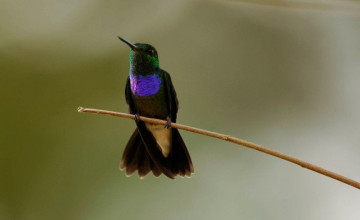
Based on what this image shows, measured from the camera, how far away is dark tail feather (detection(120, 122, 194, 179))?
185 centimetres

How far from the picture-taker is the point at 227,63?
3.74 meters

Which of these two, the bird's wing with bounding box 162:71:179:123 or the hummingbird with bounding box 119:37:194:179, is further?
the bird's wing with bounding box 162:71:179:123

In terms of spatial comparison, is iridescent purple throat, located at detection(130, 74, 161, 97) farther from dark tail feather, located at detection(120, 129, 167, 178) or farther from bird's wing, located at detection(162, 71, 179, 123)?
dark tail feather, located at detection(120, 129, 167, 178)

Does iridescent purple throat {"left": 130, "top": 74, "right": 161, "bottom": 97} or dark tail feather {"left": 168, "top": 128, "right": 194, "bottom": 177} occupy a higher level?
iridescent purple throat {"left": 130, "top": 74, "right": 161, "bottom": 97}

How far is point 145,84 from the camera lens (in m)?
2.00

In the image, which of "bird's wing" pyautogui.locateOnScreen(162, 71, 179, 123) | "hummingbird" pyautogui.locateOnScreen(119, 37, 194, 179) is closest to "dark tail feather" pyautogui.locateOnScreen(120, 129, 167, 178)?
"hummingbird" pyautogui.locateOnScreen(119, 37, 194, 179)

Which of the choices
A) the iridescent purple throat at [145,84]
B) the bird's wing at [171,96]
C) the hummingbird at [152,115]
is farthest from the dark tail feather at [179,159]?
the iridescent purple throat at [145,84]

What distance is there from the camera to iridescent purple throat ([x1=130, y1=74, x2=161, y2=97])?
197 cm

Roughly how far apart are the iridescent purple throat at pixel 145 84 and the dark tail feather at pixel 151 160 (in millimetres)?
150

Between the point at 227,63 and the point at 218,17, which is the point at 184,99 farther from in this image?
the point at 218,17

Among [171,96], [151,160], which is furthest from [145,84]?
[151,160]

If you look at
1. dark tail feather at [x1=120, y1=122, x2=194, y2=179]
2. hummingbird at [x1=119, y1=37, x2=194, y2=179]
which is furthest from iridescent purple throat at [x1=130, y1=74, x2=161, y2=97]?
dark tail feather at [x1=120, y1=122, x2=194, y2=179]

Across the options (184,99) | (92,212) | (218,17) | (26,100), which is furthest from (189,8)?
(92,212)

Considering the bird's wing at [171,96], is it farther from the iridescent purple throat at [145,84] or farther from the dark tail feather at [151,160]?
the dark tail feather at [151,160]
